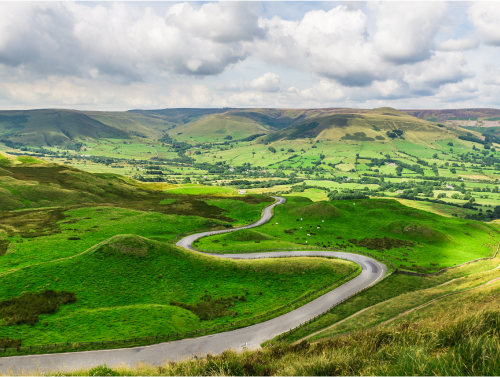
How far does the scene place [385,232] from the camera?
115m

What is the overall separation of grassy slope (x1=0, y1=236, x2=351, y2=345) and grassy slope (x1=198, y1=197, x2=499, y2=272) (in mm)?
21253

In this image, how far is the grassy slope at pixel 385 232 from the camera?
285ft

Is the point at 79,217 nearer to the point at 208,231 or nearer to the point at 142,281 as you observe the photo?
the point at 208,231

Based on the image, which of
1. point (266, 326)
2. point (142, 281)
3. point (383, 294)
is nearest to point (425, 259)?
point (383, 294)

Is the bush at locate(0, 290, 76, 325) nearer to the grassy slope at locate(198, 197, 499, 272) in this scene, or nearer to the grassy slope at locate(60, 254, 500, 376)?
the grassy slope at locate(60, 254, 500, 376)

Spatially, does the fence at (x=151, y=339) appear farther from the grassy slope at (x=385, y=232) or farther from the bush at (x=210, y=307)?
the grassy slope at (x=385, y=232)

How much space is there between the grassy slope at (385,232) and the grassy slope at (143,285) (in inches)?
837

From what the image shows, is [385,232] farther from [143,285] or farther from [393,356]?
[393,356]

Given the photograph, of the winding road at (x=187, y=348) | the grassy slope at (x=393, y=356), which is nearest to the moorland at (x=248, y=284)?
the grassy slope at (x=393, y=356)

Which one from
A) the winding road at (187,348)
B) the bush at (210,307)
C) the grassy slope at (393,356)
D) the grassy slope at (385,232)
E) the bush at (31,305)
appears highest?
the grassy slope at (393,356)

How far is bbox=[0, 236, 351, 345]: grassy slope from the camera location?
131 feet

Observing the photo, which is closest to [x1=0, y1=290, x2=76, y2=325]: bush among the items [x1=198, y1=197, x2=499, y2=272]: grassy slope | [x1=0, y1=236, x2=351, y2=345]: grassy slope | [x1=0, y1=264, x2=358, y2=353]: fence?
[x1=0, y1=236, x2=351, y2=345]: grassy slope

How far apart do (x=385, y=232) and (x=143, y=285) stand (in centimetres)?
9769

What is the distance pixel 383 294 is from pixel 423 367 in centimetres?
4820
